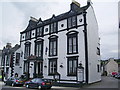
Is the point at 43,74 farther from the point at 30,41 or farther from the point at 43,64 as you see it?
the point at 30,41

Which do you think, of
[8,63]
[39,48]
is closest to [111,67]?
[39,48]

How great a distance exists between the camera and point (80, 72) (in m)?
19.8

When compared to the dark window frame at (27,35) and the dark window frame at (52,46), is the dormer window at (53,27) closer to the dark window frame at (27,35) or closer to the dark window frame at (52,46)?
the dark window frame at (52,46)

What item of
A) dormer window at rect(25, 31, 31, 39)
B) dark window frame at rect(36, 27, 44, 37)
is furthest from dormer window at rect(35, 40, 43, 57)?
dormer window at rect(25, 31, 31, 39)

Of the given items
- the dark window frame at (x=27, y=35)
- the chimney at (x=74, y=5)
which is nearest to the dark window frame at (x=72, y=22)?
the chimney at (x=74, y=5)

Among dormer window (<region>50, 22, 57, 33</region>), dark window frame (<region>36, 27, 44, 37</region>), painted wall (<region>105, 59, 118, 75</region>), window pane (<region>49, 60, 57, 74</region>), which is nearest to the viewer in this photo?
window pane (<region>49, 60, 57, 74</region>)

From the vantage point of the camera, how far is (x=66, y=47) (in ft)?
73.7

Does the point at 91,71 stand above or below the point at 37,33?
below

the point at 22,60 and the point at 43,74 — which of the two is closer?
the point at 43,74

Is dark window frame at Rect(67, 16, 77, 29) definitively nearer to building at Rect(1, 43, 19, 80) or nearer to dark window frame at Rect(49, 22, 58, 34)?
dark window frame at Rect(49, 22, 58, 34)

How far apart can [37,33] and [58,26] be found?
18.7ft

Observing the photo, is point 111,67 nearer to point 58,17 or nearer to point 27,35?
point 27,35

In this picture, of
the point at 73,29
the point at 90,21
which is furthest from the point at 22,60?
the point at 90,21

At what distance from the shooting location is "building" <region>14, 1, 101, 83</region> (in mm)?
20594
